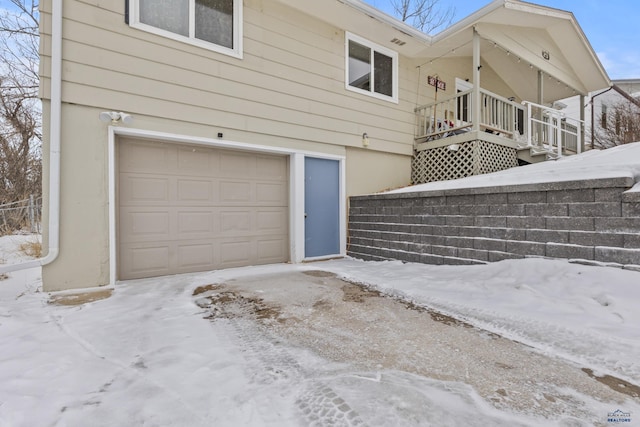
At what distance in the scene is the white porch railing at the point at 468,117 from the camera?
21.2ft

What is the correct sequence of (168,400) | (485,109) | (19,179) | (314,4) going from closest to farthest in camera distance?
1. (168,400)
2. (314,4)
3. (485,109)
4. (19,179)

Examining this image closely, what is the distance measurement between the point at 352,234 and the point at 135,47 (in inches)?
177

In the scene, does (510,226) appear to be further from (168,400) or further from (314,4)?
(314,4)

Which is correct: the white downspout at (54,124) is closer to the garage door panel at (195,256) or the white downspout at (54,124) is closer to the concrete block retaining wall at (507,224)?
the garage door panel at (195,256)

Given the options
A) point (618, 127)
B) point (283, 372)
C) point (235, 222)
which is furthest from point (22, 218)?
point (618, 127)

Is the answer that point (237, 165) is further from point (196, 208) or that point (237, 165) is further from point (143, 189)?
point (143, 189)

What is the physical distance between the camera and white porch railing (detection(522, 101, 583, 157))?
22.4ft

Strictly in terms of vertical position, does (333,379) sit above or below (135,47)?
below

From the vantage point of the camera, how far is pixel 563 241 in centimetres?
312

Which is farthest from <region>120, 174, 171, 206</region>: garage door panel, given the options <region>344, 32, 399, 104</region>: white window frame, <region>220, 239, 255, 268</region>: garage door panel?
<region>344, 32, 399, 104</region>: white window frame

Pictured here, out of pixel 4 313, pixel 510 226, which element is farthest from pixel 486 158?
pixel 4 313

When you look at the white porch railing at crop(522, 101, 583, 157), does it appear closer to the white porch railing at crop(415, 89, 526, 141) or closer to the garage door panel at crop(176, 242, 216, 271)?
the white porch railing at crop(415, 89, 526, 141)

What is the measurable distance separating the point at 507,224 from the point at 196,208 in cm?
427

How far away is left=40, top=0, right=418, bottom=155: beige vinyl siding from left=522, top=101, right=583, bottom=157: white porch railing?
113 inches
